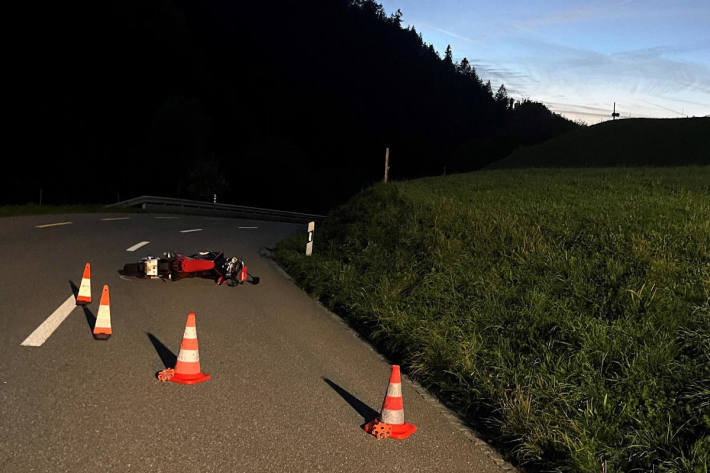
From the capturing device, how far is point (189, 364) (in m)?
6.14

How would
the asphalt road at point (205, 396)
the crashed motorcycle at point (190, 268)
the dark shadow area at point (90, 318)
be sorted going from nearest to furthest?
the asphalt road at point (205, 396) → the dark shadow area at point (90, 318) → the crashed motorcycle at point (190, 268)

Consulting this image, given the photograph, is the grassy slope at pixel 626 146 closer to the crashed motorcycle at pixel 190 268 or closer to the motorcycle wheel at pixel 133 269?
the crashed motorcycle at pixel 190 268

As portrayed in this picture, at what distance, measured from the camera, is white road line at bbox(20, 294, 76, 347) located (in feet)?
23.4

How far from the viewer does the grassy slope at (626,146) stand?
211 feet

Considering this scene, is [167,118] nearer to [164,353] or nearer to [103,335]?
[103,335]

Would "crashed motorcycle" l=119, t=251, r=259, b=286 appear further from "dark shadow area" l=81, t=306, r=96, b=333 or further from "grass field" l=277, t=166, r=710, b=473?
"dark shadow area" l=81, t=306, r=96, b=333

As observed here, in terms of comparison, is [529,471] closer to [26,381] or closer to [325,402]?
[325,402]

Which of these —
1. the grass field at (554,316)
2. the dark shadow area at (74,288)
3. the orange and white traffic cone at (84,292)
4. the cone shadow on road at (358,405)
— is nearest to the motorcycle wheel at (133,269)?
the dark shadow area at (74,288)

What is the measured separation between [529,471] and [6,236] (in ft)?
50.6

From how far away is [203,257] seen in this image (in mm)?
12227

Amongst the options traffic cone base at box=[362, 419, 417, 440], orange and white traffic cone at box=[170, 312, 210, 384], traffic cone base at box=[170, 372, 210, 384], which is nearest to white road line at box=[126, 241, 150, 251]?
orange and white traffic cone at box=[170, 312, 210, 384]

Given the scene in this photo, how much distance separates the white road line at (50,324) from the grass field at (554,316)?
395 cm

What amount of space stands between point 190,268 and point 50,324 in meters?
3.88

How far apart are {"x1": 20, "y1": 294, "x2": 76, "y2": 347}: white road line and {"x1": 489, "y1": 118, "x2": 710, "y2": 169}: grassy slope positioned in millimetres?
57382
